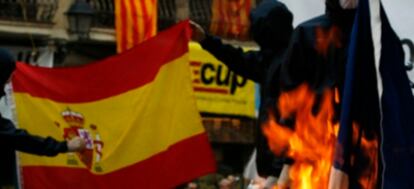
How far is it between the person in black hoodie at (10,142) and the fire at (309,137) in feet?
8.39

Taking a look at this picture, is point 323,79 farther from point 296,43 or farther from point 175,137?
point 175,137

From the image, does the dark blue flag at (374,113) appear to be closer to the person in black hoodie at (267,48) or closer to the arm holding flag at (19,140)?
the person in black hoodie at (267,48)

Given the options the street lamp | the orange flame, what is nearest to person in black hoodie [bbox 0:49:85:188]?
the orange flame

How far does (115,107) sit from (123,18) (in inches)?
324

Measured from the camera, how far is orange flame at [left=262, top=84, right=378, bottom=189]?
15.0ft

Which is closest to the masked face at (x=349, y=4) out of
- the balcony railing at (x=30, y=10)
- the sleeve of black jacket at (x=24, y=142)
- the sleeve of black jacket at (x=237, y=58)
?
the sleeve of black jacket at (x=237, y=58)

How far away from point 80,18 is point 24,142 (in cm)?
1357

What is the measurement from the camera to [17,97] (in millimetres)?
9438

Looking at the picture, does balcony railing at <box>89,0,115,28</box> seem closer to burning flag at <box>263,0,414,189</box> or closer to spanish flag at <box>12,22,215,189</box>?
spanish flag at <box>12,22,215,189</box>

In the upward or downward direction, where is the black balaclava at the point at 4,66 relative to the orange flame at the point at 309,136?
downward

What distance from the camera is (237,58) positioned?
5723 mm

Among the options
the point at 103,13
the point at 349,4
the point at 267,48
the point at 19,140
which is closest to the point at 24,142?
the point at 19,140

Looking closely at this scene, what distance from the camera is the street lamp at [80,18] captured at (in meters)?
20.3

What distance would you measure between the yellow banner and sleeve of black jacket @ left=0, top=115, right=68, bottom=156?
6.06m
